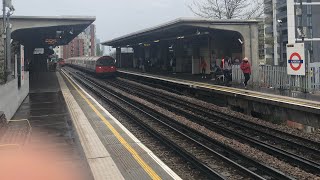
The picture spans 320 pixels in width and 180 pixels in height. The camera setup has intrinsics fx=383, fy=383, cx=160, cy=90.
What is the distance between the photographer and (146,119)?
605 inches

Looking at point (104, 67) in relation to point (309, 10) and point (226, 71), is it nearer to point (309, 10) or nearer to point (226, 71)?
point (226, 71)

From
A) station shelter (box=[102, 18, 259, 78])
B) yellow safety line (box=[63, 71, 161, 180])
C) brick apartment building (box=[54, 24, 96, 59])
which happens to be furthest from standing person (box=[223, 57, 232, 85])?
brick apartment building (box=[54, 24, 96, 59])

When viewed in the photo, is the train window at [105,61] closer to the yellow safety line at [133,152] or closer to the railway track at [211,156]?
the yellow safety line at [133,152]

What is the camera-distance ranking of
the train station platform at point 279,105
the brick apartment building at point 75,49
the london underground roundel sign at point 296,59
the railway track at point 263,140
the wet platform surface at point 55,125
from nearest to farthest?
the wet platform surface at point 55,125 → the railway track at point 263,140 → the train station platform at point 279,105 → the london underground roundel sign at point 296,59 → the brick apartment building at point 75,49

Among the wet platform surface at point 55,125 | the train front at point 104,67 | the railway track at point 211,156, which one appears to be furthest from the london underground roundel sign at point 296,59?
the train front at point 104,67

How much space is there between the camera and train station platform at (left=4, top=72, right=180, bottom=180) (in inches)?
291

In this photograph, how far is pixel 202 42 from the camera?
119 feet

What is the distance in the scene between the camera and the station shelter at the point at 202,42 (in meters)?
26.8

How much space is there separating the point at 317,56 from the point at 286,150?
50355 millimetres

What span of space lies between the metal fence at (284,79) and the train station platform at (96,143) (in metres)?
8.38

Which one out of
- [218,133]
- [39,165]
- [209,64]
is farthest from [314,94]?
[209,64]

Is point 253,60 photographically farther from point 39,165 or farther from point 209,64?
point 39,165

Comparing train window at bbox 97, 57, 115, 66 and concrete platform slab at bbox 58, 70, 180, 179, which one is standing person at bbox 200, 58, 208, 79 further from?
concrete platform slab at bbox 58, 70, 180, 179

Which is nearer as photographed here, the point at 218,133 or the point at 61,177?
the point at 61,177
